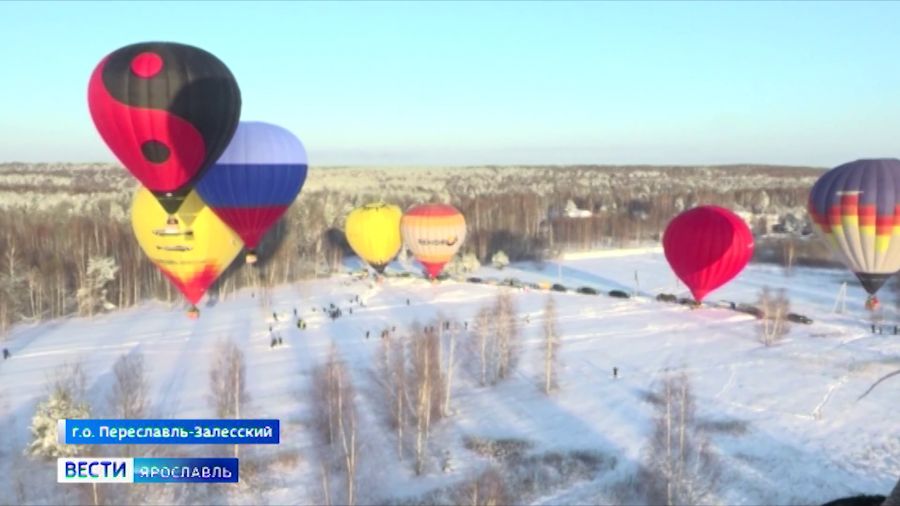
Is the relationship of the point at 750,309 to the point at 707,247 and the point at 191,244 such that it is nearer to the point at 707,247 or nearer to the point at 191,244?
the point at 707,247

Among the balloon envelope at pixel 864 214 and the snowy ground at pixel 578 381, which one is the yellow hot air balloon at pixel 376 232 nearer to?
the snowy ground at pixel 578 381

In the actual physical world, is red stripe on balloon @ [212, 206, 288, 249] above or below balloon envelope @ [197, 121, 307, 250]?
below

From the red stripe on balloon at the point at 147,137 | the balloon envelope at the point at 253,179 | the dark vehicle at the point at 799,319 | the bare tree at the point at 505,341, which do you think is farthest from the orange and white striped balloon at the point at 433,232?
the red stripe on balloon at the point at 147,137

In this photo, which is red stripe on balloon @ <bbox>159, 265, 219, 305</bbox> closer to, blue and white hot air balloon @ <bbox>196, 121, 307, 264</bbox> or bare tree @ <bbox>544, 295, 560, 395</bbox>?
blue and white hot air balloon @ <bbox>196, 121, 307, 264</bbox>

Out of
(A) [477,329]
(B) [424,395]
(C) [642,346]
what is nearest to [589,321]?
(C) [642,346]

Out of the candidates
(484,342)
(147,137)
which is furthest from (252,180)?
(484,342)

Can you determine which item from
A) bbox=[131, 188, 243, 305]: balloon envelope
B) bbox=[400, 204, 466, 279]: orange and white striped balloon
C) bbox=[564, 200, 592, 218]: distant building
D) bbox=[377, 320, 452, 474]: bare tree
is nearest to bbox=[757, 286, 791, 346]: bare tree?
bbox=[377, 320, 452, 474]: bare tree

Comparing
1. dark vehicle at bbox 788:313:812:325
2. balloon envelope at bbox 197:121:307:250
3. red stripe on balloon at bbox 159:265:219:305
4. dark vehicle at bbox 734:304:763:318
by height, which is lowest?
dark vehicle at bbox 788:313:812:325
